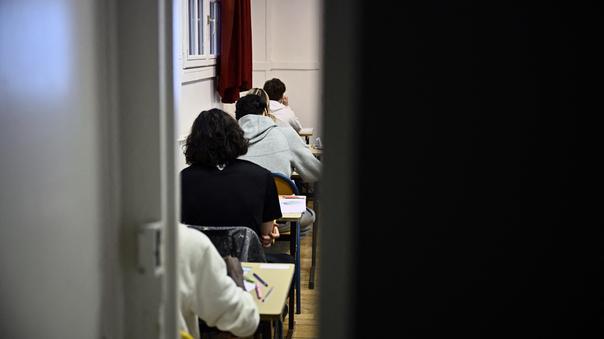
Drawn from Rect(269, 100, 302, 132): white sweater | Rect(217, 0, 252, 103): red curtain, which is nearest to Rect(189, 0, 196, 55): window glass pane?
Rect(217, 0, 252, 103): red curtain

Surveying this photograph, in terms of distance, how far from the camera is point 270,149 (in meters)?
4.36

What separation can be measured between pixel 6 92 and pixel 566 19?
0.97 meters

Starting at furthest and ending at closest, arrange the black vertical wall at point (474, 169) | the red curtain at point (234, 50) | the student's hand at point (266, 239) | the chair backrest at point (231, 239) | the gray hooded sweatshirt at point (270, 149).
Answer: the red curtain at point (234, 50) < the gray hooded sweatshirt at point (270, 149) < the student's hand at point (266, 239) < the chair backrest at point (231, 239) < the black vertical wall at point (474, 169)

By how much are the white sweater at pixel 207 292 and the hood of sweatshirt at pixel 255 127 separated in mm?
2220

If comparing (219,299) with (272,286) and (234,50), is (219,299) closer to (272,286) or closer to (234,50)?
(272,286)

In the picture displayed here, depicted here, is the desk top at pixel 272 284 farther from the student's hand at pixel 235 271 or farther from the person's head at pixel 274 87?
the person's head at pixel 274 87

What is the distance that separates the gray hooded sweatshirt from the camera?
4.34 metres

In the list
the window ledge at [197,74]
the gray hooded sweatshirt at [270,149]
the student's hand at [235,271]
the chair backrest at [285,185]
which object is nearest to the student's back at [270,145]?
the gray hooded sweatshirt at [270,149]

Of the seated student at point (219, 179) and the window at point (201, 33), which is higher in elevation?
the window at point (201, 33)

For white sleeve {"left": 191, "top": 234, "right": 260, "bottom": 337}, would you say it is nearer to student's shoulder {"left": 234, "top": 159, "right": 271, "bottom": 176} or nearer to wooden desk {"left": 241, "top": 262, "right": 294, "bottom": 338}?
wooden desk {"left": 241, "top": 262, "right": 294, "bottom": 338}

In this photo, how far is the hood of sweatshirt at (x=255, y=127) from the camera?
4.35 meters

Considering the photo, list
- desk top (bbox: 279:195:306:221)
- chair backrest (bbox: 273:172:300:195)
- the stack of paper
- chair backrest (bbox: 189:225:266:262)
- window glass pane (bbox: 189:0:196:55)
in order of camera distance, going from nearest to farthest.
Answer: chair backrest (bbox: 189:225:266:262) → desk top (bbox: 279:195:306:221) → the stack of paper → chair backrest (bbox: 273:172:300:195) → window glass pane (bbox: 189:0:196:55)

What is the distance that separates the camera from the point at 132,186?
1335 mm

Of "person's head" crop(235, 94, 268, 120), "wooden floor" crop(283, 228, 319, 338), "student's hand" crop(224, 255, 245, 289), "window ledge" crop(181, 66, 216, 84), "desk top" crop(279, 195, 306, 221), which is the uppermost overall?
"window ledge" crop(181, 66, 216, 84)
